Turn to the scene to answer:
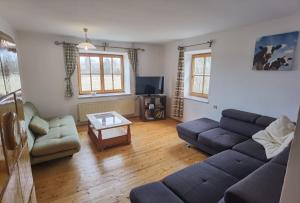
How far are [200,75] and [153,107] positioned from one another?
1585mm

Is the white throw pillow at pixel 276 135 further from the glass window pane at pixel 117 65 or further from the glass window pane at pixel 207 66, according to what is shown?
the glass window pane at pixel 117 65

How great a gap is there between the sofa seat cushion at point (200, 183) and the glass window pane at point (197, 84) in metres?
2.74

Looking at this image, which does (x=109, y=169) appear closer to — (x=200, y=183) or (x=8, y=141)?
(x=200, y=183)

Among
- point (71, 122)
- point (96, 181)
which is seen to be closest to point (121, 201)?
point (96, 181)

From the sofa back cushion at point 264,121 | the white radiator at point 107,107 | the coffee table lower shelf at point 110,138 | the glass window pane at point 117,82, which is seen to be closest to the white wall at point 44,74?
the white radiator at point 107,107

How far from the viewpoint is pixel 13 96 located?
932 millimetres

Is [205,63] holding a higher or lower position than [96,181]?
higher

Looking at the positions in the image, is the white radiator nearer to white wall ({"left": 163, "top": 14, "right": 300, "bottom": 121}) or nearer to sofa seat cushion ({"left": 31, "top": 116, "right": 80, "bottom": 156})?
sofa seat cushion ({"left": 31, "top": 116, "right": 80, "bottom": 156})

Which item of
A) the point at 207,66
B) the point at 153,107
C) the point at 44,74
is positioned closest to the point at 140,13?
the point at 207,66

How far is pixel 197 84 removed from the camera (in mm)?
4410

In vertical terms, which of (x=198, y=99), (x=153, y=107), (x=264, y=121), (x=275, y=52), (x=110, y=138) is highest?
(x=275, y=52)

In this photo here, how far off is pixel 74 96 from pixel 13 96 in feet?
11.6

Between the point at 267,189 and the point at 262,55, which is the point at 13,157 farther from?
the point at 262,55

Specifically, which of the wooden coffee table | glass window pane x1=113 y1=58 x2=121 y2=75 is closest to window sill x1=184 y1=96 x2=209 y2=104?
the wooden coffee table
